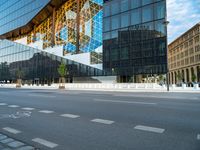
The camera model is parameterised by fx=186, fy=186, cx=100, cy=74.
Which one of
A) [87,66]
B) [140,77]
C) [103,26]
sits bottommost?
[140,77]

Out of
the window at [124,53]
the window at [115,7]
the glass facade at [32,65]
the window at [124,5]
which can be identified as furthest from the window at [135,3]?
the glass facade at [32,65]

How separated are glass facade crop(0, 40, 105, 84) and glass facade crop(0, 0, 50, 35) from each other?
23.8ft

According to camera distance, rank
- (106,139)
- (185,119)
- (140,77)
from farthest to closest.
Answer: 1. (140,77)
2. (185,119)
3. (106,139)

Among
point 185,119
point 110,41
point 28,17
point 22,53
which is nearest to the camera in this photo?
point 185,119

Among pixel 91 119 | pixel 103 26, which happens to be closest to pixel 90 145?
pixel 91 119

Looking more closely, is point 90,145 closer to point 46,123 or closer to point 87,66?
point 46,123

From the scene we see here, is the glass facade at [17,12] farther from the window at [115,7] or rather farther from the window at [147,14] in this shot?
the window at [147,14]

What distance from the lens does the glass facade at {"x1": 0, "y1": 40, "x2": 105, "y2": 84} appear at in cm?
5300

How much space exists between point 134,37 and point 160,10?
7.81 m

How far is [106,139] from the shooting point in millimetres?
5129

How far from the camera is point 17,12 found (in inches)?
2795

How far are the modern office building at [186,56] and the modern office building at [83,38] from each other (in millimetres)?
39635

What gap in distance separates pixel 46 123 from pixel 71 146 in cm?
285

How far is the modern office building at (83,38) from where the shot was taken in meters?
41.1
